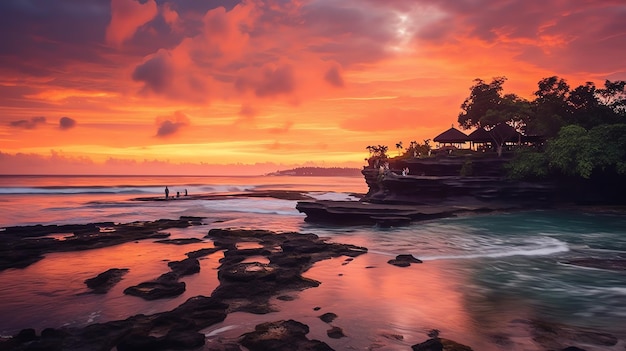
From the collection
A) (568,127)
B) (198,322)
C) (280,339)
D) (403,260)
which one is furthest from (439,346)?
(568,127)

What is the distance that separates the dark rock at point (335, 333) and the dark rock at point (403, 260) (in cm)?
836

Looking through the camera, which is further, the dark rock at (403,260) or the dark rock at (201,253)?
the dark rock at (201,253)

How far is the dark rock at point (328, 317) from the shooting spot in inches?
399

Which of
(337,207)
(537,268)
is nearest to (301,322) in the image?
(537,268)

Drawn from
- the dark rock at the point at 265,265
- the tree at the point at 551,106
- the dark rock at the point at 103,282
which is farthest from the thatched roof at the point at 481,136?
the dark rock at the point at 103,282

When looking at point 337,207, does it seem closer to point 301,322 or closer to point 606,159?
point 301,322

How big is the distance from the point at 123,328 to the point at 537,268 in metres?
16.9

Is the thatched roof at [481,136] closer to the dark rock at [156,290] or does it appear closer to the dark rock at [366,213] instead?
the dark rock at [366,213]

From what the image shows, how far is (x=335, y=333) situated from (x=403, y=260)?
9389mm

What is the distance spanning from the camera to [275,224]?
33.5m

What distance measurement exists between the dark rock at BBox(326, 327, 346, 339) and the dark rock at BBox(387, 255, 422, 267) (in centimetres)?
836

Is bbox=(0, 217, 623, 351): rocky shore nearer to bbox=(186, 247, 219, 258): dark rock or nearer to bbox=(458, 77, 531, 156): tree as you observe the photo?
bbox=(186, 247, 219, 258): dark rock

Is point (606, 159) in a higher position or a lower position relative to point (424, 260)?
higher

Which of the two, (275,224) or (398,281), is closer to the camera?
(398,281)
